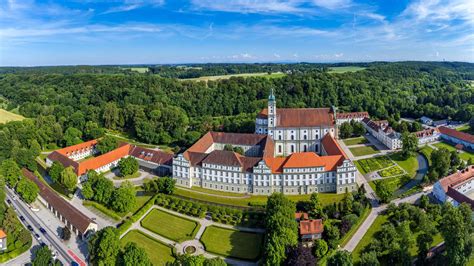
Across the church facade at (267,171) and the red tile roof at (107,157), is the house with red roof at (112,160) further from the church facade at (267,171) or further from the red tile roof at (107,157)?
the church facade at (267,171)

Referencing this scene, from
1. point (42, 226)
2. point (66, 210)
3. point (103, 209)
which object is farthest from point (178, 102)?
point (42, 226)

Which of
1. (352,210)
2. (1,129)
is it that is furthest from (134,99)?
(352,210)

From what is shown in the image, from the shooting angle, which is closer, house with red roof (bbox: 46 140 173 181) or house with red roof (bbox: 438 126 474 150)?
house with red roof (bbox: 46 140 173 181)

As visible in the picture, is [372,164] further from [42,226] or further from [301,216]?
[42,226]

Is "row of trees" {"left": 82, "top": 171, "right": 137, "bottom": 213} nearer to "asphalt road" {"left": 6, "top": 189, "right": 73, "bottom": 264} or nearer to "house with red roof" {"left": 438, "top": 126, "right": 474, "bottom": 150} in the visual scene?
Result: "asphalt road" {"left": 6, "top": 189, "right": 73, "bottom": 264}

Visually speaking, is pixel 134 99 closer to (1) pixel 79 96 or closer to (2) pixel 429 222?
(1) pixel 79 96

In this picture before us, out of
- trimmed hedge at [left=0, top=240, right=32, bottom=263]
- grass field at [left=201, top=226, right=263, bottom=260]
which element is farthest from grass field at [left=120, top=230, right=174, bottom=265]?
trimmed hedge at [left=0, top=240, right=32, bottom=263]

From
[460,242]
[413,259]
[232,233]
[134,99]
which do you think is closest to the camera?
[460,242]
